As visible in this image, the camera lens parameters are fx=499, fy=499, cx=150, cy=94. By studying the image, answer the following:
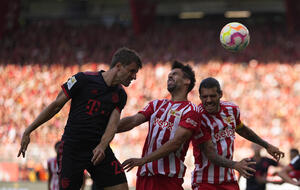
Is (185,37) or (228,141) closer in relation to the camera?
(228,141)

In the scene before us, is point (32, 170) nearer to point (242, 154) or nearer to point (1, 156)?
point (1, 156)

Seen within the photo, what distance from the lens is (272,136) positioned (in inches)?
605

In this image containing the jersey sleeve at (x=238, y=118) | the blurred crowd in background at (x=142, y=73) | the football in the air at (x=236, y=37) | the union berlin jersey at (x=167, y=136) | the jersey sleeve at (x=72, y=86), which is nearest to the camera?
the jersey sleeve at (x=72, y=86)

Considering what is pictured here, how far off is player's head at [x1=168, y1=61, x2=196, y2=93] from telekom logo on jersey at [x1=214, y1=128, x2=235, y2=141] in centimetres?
56

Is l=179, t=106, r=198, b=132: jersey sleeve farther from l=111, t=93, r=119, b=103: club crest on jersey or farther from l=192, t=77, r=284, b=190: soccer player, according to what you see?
l=111, t=93, r=119, b=103: club crest on jersey

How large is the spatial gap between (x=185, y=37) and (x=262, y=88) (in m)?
6.09

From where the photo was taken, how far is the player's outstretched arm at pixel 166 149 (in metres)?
4.74

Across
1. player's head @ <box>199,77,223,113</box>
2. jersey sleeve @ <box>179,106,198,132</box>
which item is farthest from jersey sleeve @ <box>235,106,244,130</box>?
jersey sleeve @ <box>179,106,198,132</box>

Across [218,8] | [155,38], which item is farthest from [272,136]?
[218,8]

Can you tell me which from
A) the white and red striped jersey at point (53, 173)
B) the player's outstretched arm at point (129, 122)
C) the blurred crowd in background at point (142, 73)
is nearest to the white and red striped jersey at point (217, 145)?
the player's outstretched arm at point (129, 122)

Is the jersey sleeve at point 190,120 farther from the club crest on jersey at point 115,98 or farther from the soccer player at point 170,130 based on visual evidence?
the club crest on jersey at point 115,98

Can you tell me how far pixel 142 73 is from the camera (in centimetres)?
1877

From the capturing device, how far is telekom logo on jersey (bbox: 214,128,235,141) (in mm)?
5234

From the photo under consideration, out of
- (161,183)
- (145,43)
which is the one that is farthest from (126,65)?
(145,43)
